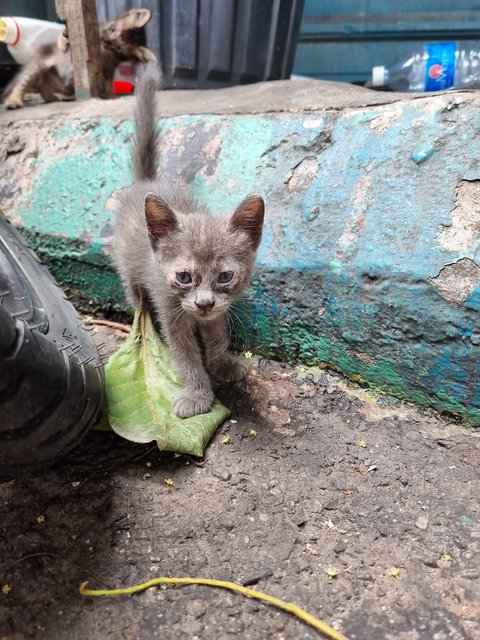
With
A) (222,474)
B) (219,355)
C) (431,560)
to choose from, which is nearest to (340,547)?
(431,560)

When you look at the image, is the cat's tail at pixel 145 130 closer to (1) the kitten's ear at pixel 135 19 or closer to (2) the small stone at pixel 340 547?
(1) the kitten's ear at pixel 135 19

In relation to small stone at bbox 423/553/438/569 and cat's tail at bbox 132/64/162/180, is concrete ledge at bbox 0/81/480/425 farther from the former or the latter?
small stone at bbox 423/553/438/569

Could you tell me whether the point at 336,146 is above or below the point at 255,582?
above

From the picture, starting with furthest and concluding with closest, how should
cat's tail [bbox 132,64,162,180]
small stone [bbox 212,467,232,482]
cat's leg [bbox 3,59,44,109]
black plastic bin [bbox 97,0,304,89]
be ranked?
1. cat's leg [bbox 3,59,44,109]
2. black plastic bin [bbox 97,0,304,89]
3. cat's tail [bbox 132,64,162,180]
4. small stone [bbox 212,467,232,482]

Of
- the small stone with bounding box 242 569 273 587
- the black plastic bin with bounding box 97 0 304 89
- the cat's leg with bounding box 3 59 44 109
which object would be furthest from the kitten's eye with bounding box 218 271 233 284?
the cat's leg with bounding box 3 59 44 109

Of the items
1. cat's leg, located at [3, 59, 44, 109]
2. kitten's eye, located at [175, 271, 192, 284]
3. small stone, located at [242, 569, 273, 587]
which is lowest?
small stone, located at [242, 569, 273, 587]

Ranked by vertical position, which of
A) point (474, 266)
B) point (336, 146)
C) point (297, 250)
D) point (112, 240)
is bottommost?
point (112, 240)

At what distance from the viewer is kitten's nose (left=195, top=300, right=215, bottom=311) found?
1.46 m

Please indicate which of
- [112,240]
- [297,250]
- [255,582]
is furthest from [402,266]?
[112,240]

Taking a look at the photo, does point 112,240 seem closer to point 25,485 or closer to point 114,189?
point 114,189

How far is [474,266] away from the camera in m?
1.37

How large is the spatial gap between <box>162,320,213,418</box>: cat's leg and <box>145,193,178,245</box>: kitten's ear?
0.95ft

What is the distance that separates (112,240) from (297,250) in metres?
0.76

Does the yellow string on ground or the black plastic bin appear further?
the black plastic bin
